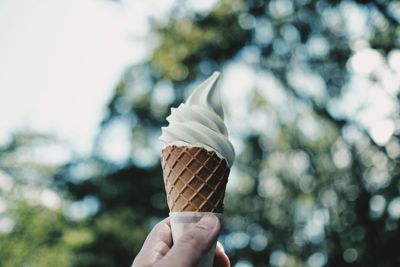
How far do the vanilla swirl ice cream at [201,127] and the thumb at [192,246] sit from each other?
0.48m

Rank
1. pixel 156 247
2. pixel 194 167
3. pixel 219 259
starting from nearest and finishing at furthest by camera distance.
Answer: pixel 156 247, pixel 194 167, pixel 219 259

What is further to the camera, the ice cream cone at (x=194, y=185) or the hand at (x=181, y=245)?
the ice cream cone at (x=194, y=185)

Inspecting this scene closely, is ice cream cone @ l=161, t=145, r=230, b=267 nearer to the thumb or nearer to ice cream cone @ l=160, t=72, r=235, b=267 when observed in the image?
ice cream cone @ l=160, t=72, r=235, b=267

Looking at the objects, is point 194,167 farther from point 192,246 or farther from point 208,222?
point 192,246

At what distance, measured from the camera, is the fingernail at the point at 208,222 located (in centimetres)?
222

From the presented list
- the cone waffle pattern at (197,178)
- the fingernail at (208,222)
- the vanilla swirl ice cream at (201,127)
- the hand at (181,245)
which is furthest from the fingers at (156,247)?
the vanilla swirl ice cream at (201,127)

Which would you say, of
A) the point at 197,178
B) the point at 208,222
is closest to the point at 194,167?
the point at 197,178

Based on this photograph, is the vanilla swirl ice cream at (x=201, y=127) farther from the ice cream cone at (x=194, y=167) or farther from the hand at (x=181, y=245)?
the hand at (x=181, y=245)

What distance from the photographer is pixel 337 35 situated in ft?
45.1

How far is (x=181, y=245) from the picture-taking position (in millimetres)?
2104

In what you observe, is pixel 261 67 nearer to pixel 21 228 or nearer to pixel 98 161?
pixel 98 161

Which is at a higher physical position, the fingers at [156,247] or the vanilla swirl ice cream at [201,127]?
the vanilla swirl ice cream at [201,127]

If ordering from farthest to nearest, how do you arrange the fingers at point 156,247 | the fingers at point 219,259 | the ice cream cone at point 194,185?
the fingers at point 219,259 → the ice cream cone at point 194,185 → the fingers at point 156,247

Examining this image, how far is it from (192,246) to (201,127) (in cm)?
69
